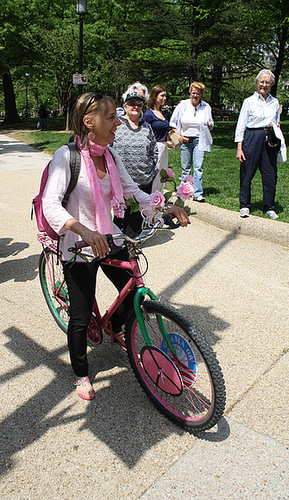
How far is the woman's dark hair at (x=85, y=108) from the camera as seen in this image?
237 cm

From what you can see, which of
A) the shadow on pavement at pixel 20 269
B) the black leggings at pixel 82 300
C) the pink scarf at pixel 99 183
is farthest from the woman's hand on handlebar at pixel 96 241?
the shadow on pavement at pixel 20 269

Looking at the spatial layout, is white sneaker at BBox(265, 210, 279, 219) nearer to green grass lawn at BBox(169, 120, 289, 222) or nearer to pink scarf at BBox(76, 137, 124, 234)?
green grass lawn at BBox(169, 120, 289, 222)

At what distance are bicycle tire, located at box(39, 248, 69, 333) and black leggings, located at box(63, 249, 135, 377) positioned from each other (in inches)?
23.9

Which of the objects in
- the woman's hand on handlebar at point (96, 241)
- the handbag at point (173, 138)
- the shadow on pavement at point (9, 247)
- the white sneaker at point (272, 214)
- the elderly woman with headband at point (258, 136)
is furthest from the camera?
the white sneaker at point (272, 214)

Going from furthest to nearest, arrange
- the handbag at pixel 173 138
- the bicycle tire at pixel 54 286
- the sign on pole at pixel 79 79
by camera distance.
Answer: the sign on pole at pixel 79 79 < the handbag at pixel 173 138 < the bicycle tire at pixel 54 286

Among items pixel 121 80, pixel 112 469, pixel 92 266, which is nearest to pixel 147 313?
pixel 92 266

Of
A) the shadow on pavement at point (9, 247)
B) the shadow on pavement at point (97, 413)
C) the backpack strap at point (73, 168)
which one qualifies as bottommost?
the shadow on pavement at point (97, 413)

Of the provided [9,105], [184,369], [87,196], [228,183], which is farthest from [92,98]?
[9,105]

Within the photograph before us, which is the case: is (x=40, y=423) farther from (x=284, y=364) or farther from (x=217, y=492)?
(x=284, y=364)

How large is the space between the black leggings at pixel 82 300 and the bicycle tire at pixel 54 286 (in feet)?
2.00

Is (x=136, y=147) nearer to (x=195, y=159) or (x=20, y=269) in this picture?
(x=20, y=269)

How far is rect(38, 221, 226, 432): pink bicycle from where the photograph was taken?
2326mm

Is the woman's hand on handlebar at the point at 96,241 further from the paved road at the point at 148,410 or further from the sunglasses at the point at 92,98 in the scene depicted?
the paved road at the point at 148,410

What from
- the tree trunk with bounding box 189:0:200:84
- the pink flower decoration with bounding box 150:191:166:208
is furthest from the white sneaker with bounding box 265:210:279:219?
the tree trunk with bounding box 189:0:200:84
